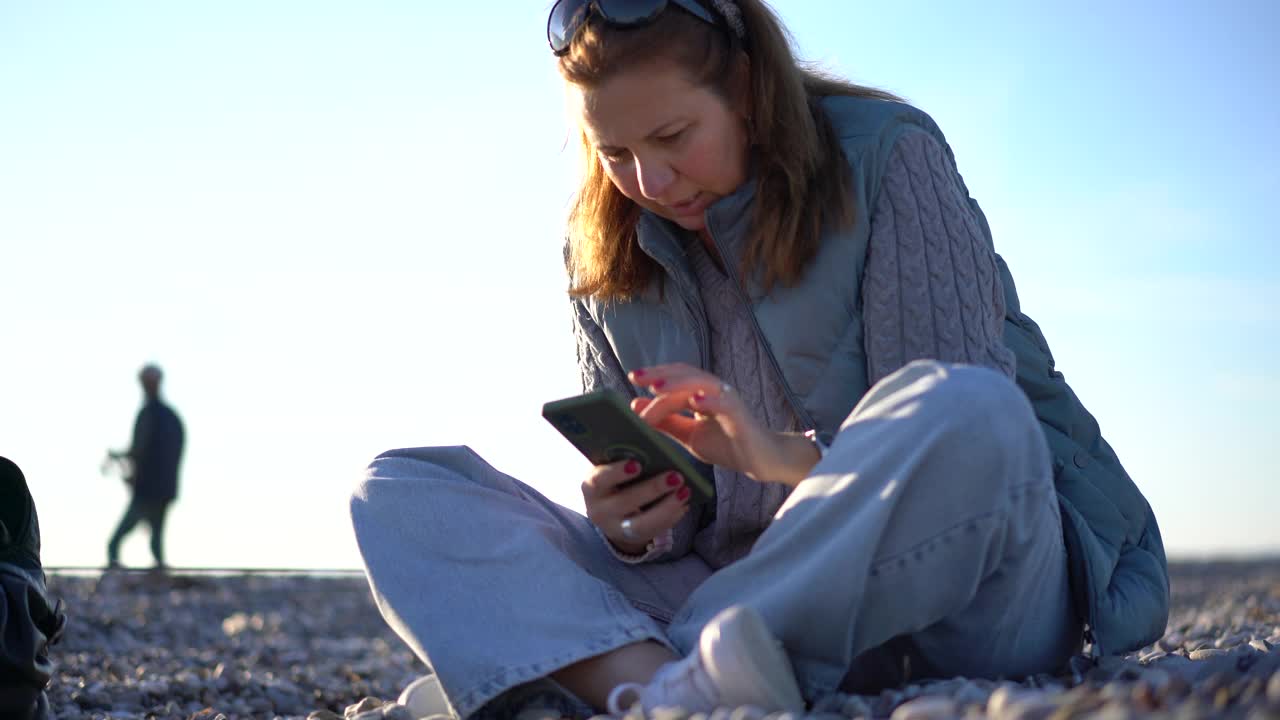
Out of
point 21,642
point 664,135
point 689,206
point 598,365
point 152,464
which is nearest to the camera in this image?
point 21,642

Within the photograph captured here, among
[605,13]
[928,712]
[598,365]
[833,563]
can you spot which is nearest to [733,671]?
[833,563]

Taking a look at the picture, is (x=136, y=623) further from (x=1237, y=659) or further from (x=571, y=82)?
(x=1237, y=659)

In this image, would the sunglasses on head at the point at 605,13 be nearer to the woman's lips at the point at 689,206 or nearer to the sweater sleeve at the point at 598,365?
the woman's lips at the point at 689,206

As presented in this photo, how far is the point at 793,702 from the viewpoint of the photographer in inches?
88.6

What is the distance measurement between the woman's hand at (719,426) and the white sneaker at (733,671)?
436 millimetres

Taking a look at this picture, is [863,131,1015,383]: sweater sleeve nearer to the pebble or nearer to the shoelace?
the shoelace

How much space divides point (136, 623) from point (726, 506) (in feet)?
17.5

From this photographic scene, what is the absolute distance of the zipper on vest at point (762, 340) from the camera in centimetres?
297

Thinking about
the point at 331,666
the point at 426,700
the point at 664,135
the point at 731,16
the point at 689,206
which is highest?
the point at 731,16

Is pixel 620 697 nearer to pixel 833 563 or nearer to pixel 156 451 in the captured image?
pixel 833 563

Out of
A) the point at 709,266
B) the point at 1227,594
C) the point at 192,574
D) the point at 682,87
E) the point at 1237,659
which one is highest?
the point at 682,87

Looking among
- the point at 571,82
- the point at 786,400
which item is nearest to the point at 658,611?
the point at 786,400

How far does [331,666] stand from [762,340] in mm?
3483

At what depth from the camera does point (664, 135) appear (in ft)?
9.50
